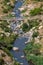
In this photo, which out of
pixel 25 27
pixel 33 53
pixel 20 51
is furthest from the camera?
pixel 25 27

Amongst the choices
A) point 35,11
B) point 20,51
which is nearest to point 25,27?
point 35,11

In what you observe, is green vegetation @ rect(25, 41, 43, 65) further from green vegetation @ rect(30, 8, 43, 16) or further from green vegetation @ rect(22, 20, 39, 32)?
green vegetation @ rect(30, 8, 43, 16)

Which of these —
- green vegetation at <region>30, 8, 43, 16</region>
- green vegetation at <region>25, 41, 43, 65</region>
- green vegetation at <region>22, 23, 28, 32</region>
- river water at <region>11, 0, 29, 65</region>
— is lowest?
river water at <region>11, 0, 29, 65</region>

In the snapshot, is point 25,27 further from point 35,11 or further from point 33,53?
point 33,53

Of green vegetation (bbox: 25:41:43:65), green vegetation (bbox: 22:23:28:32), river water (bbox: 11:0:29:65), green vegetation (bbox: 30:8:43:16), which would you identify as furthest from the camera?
green vegetation (bbox: 30:8:43:16)

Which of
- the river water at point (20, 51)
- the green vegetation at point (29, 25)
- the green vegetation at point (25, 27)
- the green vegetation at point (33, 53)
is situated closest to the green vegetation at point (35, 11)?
the green vegetation at point (29, 25)

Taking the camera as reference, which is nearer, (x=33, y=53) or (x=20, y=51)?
(x=33, y=53)

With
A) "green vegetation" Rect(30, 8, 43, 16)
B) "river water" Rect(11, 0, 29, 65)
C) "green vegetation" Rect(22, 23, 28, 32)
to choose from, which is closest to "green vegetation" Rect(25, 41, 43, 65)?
"river water" Rect(11, 0, 29, 65)

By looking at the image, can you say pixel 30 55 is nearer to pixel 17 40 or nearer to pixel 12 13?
pixel 17 40

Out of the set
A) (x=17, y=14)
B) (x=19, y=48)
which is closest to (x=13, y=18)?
(x=17, y=14)

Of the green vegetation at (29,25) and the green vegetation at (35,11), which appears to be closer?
the green vegetation at (29,25)

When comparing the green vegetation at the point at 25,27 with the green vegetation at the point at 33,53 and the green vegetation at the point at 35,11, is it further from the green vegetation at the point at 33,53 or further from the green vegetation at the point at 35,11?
the green vegetation at the point at 33,53
